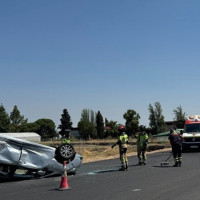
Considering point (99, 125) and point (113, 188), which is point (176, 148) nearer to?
point (113, 188)

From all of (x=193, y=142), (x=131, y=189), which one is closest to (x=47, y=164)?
(x=131, y=189)

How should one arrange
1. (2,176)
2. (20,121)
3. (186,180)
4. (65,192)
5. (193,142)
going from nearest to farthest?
(65,192) < (186,180) < (2,176) < (193,142) < (20,121)

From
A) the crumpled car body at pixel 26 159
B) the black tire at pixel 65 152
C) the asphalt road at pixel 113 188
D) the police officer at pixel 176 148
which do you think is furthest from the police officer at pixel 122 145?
the black tire at pixel 65 152

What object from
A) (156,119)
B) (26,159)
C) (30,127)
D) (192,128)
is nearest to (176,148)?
(26,159)

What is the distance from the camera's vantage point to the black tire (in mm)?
11012

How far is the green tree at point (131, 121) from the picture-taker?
73.1 m

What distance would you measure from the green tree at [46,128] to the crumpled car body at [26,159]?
97301 millimetres

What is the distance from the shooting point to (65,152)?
11227mm

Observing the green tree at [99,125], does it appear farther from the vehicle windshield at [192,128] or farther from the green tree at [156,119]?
the vehicle windshield at [192,128]

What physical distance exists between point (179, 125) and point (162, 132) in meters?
6.04

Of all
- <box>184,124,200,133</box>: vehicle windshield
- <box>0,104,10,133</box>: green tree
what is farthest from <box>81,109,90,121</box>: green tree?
<box>184,124,200,133</box>: vehicle windshield

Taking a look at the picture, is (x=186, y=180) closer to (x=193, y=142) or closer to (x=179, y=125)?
(x=193, y=142)

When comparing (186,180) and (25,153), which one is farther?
(25,153)

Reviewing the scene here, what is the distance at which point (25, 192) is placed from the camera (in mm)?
9695
